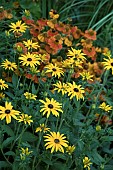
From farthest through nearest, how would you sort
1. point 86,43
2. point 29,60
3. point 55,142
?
point 86,43 < point 29,60 < point 55,142

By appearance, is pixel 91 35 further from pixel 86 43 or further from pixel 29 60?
pixel 29 60

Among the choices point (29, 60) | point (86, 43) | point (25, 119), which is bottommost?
point (25, 119)

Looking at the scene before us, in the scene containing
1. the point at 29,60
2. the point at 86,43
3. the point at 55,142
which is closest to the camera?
the point at 55,142

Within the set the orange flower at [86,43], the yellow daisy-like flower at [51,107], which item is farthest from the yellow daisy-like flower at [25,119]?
the orange flower at [86,43]

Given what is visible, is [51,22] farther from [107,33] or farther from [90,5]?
[90,5]

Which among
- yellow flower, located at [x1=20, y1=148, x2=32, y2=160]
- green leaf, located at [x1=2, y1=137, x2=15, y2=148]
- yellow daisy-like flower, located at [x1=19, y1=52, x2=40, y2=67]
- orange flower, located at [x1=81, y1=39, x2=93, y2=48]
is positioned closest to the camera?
yellow flower, located at [x1=20, y1=148, x2=32, y2=160]

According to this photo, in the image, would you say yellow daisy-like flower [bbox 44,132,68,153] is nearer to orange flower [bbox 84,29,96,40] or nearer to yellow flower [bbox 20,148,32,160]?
yellow flower [bbox 20,148,32,160]

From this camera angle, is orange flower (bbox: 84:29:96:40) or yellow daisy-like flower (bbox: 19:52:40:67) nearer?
yellow daisy-like flower (bbox: 19:52:40:67)

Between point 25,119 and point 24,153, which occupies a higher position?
point 25,119

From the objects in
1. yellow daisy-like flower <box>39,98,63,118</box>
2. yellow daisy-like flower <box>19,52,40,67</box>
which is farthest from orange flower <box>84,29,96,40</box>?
yellow daisy-like flower <box>39,98,63,118</box>

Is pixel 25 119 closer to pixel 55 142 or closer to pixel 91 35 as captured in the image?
pixel 55 142

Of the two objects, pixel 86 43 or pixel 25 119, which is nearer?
pixel 25 119

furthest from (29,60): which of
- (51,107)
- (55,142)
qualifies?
(55,142)
